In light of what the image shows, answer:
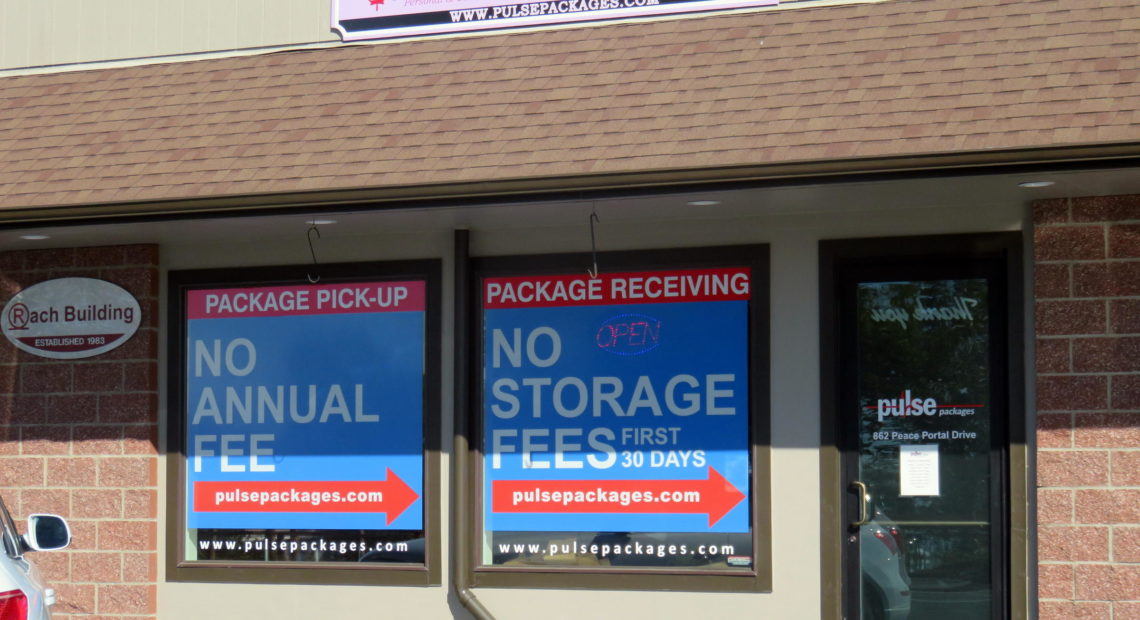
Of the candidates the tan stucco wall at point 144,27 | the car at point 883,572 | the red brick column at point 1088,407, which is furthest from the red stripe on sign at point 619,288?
the tan stucco wall at point 144,27

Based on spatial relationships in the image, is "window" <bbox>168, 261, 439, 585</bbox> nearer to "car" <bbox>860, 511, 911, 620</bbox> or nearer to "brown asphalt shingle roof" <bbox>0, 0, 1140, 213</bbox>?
"brown asphalt shingle roof" <bbox>0, 0, 1140, 213</bbox>

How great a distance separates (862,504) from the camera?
8.55 m

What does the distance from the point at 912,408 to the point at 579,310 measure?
2.08m

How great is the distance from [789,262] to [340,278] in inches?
113

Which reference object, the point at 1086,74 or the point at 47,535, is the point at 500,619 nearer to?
the point at 47,535

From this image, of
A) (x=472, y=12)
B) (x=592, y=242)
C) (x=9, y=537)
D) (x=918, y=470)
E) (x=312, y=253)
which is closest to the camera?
(x=9, y=537)

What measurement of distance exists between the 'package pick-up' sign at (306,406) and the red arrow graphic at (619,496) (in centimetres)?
63

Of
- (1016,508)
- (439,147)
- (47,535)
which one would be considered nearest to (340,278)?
(439,147)

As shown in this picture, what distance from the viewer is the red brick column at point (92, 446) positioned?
31.7 ft

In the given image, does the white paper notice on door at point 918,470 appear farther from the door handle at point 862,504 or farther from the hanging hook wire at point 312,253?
the hanging hook wire at point 312,253

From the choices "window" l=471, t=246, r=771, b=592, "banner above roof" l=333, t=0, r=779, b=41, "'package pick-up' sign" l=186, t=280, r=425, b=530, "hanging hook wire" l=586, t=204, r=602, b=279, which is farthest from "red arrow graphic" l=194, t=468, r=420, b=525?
"banner above roof" l=333, t=0, r=779, b=41

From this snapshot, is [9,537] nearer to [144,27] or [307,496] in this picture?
[307,496]

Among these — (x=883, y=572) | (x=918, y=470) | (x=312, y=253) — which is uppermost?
(x=312, y=253)

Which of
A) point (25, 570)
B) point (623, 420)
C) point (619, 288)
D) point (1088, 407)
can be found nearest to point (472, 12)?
point (619, 288)
